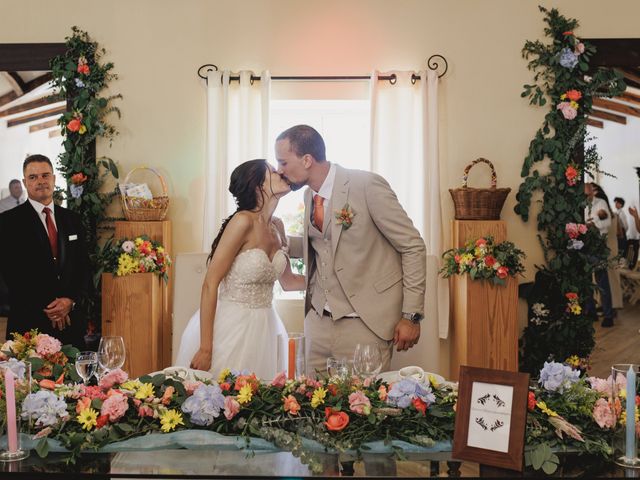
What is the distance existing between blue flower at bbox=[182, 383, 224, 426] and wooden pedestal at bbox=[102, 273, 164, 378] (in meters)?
2.66

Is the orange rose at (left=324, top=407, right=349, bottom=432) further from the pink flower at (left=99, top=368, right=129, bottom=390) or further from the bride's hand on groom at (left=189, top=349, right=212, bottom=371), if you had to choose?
the bride's hand on groom at (left=189, top=349, right=212, bottom=371)

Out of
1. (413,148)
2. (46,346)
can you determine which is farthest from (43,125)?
(46,346)

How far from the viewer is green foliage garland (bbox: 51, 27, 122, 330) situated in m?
4.71

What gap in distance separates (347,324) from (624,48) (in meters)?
3.02

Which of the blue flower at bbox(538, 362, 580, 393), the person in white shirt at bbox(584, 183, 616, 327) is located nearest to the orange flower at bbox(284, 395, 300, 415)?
the blue flower at bbox(538, 362, 580, 393)

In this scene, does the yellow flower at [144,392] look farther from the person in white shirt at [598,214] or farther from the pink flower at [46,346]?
the person in white shirt at [598,214]

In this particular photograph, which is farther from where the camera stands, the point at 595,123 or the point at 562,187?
the point at 595,123

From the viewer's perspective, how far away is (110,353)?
2.04 metres

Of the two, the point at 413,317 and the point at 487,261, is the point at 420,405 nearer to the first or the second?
the point at 413,317

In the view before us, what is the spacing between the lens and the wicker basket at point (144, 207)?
15.0 feet

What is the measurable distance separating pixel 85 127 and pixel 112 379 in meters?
3.16

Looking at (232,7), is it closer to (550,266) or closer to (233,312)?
(233,312)

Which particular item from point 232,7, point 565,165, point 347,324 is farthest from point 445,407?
point 232,7

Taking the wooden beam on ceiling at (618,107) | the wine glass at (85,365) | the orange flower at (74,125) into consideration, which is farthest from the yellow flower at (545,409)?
the orange flower at (74,125)
